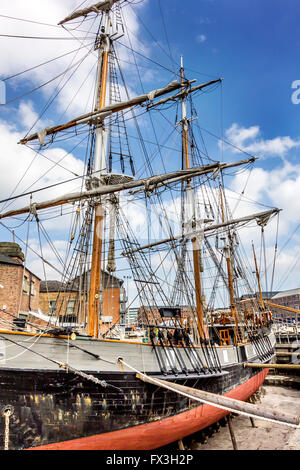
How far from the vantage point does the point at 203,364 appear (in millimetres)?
11180

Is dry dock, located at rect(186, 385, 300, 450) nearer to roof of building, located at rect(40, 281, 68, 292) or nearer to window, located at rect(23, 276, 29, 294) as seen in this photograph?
window, located at rect(23, 276, 29, 294)

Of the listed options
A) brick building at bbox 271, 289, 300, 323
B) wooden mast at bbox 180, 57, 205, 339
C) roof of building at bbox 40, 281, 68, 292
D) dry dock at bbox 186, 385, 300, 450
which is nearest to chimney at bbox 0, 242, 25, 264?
roof of building at bbox 40, 281, 68, 292

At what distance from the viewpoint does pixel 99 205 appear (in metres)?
12.1

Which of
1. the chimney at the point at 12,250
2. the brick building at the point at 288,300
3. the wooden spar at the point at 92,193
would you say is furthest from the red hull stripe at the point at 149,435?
the brick building at the point at 288,300

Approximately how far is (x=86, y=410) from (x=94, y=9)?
18.2 metres

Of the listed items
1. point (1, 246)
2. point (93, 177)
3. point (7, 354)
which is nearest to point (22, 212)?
point (93, 177)

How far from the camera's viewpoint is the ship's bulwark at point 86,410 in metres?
6.59

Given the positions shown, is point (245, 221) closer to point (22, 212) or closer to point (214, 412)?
point (214, 412)

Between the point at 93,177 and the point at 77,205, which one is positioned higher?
the point at 93,177

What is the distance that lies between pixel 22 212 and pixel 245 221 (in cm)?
1775

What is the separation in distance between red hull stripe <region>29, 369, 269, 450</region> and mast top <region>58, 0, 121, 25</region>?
733 inches

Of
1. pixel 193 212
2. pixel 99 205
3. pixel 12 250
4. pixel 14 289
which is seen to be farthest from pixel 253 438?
pixel 12 250

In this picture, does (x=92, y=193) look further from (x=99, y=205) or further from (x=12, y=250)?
(x=12, y=250)

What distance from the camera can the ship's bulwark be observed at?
6.59m
